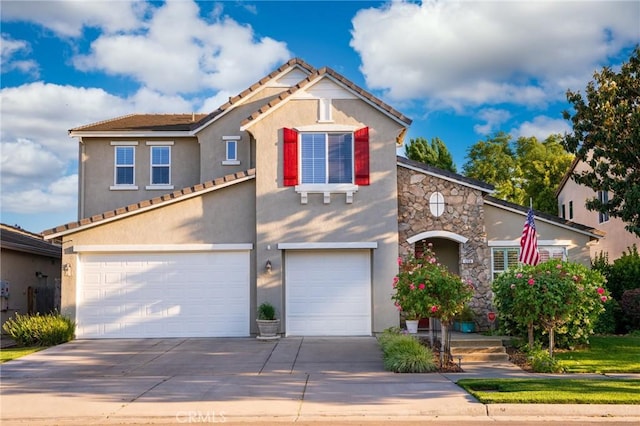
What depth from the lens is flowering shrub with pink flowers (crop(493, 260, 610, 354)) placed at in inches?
565

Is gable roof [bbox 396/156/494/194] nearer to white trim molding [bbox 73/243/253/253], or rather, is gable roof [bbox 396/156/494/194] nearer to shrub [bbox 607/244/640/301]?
white trim molding [bbox 73/243/253/253]

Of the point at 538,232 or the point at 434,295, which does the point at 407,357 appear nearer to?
the point at 434,295

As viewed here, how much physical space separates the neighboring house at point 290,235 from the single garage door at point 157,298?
3cm

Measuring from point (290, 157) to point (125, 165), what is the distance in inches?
293

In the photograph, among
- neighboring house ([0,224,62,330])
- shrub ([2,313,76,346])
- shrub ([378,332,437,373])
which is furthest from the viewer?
neighboring house ([0,224,62,330])

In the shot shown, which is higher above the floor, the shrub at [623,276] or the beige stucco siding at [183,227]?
the beige stucco siding at [183,227]

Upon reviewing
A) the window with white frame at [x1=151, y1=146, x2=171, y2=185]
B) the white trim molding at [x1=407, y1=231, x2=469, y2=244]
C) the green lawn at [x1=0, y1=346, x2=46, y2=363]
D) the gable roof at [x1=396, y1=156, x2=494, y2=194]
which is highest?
the window with white frame at [x1=151, y1=146, x2=171, y2=185]

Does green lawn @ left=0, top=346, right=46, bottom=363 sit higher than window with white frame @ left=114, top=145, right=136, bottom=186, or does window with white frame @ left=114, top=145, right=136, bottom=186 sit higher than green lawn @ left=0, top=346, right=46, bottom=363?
window with white frame @ left=114, top=145, right=136, bottom=186

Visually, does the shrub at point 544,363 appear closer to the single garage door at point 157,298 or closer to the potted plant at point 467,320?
the potted plant at point 467,320

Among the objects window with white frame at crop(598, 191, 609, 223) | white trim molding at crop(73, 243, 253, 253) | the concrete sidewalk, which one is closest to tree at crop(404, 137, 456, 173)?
window with white frame at crop(598, 191, 609, 223)

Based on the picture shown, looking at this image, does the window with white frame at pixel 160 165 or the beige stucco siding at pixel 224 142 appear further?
the window with white frame at pixel 160 165

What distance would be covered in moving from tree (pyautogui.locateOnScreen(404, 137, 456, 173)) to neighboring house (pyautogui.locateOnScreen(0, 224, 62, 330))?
2193 cm

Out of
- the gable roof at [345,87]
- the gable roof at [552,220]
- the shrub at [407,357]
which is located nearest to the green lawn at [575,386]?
the shrub at [407,357]

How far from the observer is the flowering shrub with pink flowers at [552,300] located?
14359 mm
